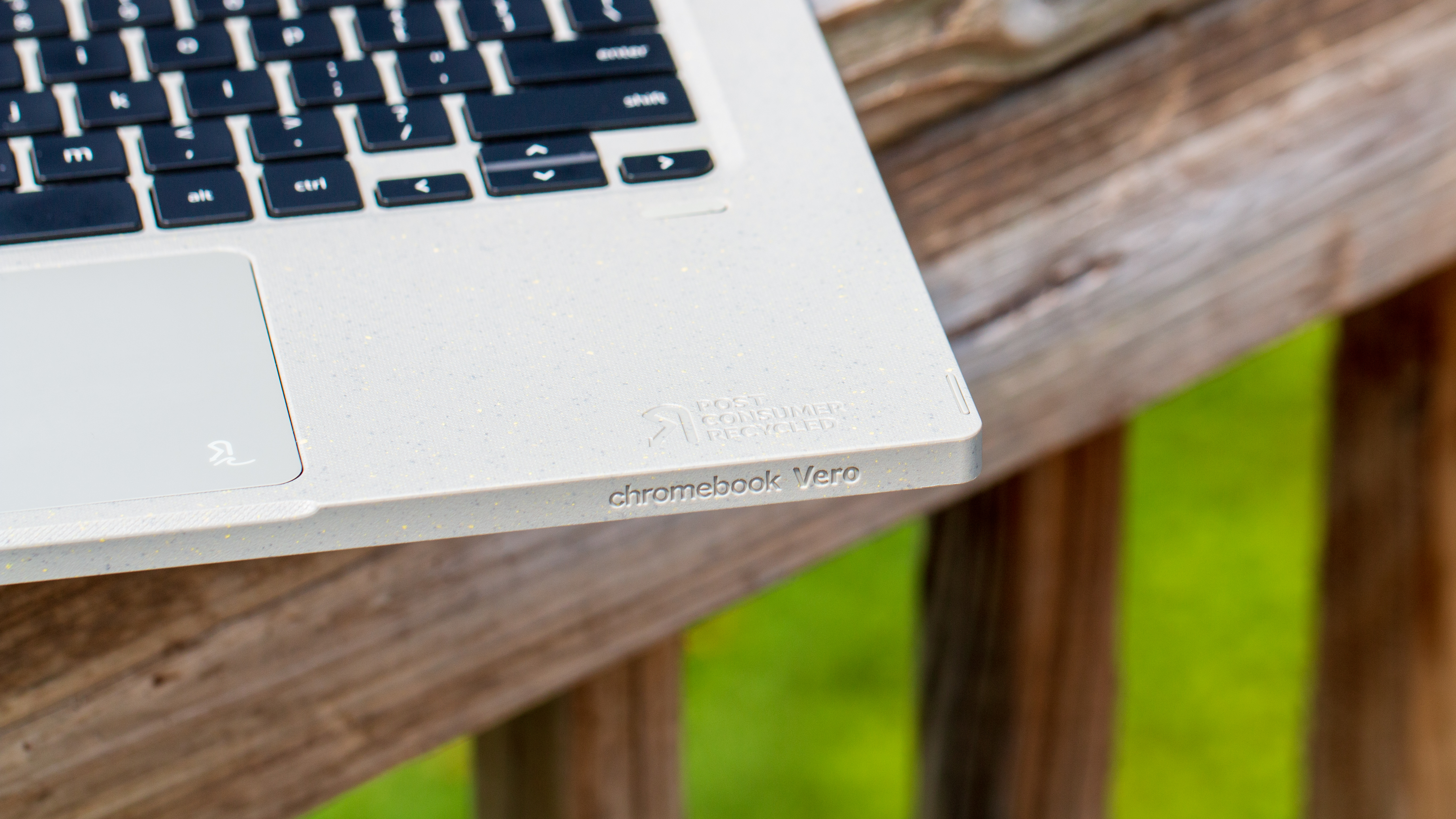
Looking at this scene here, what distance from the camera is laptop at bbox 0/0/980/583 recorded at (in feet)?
0.99

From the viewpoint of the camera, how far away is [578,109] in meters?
0.39

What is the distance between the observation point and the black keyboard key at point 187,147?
0.36 metres

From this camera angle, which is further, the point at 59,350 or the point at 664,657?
the point at 664,657

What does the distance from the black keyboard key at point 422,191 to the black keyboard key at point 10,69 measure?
0.33 ft

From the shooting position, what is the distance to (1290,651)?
1.84 meters

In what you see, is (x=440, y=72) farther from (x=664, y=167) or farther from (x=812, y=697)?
(x=812, y=697)

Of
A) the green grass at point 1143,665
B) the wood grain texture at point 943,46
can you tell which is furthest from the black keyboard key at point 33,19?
the green grass at point 1143,665

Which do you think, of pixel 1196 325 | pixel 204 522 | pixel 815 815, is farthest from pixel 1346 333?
pixel 815 815

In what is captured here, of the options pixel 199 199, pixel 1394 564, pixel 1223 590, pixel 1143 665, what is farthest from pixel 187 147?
pixel 1223 590

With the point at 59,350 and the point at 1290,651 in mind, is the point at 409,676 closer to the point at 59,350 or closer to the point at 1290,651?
the point at 59,350

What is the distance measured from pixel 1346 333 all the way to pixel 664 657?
19.3 inches

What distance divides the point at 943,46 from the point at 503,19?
152mm

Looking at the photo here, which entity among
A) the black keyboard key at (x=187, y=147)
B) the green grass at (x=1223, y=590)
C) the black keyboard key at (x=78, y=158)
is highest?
the black keyboard key at (x=78, y=158)

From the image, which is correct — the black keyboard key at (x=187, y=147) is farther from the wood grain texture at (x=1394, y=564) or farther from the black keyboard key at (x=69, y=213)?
the wood grain texture at (x=1394, y=564)
